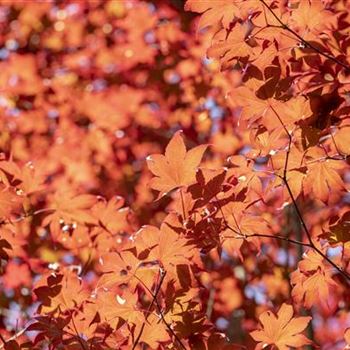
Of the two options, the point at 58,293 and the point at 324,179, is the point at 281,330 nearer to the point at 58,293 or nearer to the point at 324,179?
the point at 324,179

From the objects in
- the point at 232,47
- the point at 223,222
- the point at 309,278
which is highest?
the point at 232,47

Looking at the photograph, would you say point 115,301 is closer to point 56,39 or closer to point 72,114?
point 72,114

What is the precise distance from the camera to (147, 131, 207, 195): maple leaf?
166 cm

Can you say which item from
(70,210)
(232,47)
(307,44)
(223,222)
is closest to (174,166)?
(223,222)

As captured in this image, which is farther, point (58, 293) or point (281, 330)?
point (58, 293)

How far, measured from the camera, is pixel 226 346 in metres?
1.69

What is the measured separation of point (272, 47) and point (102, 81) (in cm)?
485

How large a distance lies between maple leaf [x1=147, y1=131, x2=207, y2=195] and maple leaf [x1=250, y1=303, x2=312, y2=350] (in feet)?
1.39

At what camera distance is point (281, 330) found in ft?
5.59

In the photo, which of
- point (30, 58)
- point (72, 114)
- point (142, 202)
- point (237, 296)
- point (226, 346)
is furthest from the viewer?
point (30, 58)

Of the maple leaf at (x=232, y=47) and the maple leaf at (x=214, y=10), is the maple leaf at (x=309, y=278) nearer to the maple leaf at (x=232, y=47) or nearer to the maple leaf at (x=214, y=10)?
the maple leaf at (x=232, y=47)

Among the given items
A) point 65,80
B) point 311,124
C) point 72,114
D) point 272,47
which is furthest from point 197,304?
point 65,80

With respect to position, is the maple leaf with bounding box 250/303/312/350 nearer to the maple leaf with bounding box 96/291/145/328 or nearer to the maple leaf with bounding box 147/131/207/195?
the maple leaf with bounding box 96/291/145/328

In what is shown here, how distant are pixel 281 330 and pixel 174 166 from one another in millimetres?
530
